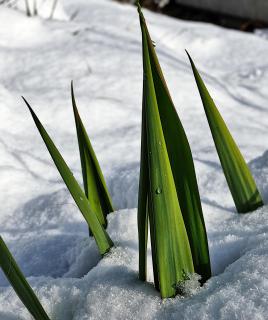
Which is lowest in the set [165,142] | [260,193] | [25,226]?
[25,226]

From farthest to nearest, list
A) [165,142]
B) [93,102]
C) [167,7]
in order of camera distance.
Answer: [167,7], [93,102], [165,142]

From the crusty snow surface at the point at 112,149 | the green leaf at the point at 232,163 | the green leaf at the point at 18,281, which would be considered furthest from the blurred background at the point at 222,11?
the green leaf at the point at 18,281

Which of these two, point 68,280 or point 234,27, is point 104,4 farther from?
point 68,280

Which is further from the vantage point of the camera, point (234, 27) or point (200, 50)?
point (234, 27)

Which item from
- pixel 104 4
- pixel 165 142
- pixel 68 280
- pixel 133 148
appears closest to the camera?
pixel 165 142

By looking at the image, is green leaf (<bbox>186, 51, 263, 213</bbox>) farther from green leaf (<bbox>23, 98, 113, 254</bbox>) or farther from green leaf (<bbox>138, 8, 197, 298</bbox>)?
green leaf (<bbox>23, 98, 113, 254</bbox>)

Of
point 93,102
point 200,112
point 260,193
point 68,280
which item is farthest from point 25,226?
point 200,112

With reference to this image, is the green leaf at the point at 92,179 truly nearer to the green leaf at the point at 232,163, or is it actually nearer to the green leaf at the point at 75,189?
the green leaf at the point at 75,189
